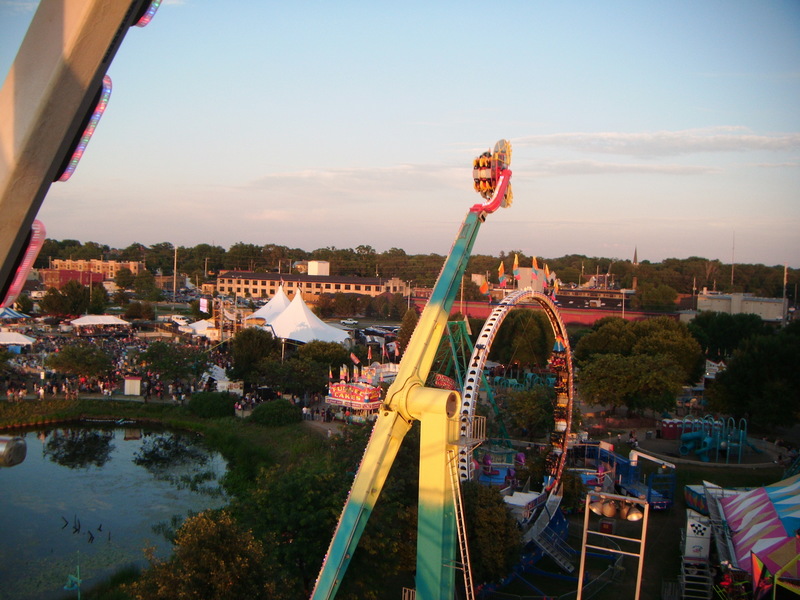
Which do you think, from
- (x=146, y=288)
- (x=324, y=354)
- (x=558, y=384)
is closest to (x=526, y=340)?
(x=324, y=354)

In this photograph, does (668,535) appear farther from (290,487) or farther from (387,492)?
(290,487)

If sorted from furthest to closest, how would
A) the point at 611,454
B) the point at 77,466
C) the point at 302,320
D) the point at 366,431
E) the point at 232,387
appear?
the point at 302,320 < the point at 232,387 < the point at 77,466 < the point at 611,454 < the point at 366,431

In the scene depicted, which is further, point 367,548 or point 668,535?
point 668,535

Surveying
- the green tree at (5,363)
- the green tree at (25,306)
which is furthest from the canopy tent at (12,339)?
the green tree at (25,306)

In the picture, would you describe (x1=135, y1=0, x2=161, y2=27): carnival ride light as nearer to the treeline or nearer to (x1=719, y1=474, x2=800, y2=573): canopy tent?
(x1=719, y1=474, x2=800, y2=573): canopy tent

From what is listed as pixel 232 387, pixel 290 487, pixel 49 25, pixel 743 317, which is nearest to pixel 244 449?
pixel 232 387

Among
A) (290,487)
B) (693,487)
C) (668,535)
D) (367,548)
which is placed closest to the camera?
(367,548)
